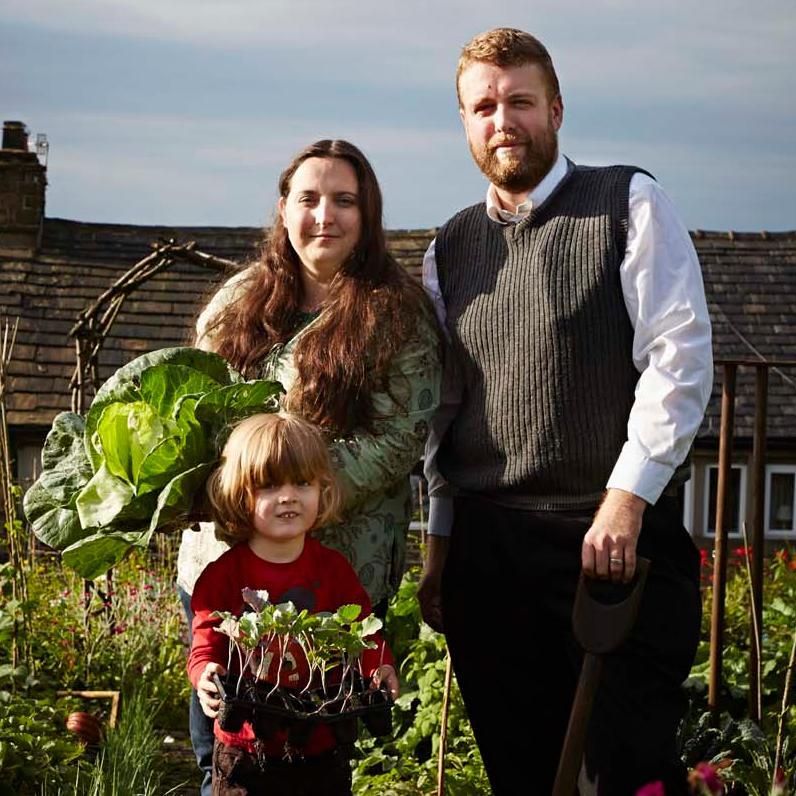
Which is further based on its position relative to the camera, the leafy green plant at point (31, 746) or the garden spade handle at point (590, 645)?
the leafy green plant at point (31, 746)

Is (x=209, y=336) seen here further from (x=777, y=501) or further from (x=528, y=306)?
(x=777, y=501)

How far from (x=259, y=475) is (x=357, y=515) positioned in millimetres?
518

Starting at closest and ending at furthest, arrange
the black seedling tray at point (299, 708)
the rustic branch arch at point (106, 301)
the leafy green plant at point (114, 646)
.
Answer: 1. the black seedling tray at point (299, 708)
2. the leafy green plant at point (114, 646)
3. the rustic branch arch at point (106, 301)

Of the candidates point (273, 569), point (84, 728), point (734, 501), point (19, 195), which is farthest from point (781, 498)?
point (273, 569)

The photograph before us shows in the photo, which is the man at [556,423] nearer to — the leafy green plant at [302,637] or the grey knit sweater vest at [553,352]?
the grey knit sweater vest at [553,352]

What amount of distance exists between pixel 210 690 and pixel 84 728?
106 inches

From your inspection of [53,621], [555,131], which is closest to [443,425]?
[555,131]

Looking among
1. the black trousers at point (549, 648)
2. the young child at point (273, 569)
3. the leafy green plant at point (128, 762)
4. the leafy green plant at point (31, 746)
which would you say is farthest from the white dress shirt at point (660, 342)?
the leafy green plant at point (31, 746)

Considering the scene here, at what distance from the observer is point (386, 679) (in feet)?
9.72

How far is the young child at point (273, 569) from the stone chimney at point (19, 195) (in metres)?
15.1

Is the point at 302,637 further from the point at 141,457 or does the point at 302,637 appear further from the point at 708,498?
the point at 708,498

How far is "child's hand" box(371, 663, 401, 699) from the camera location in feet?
9.61

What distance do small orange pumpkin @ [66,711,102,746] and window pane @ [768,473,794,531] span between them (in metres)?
13.4

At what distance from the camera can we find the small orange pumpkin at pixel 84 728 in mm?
5324
